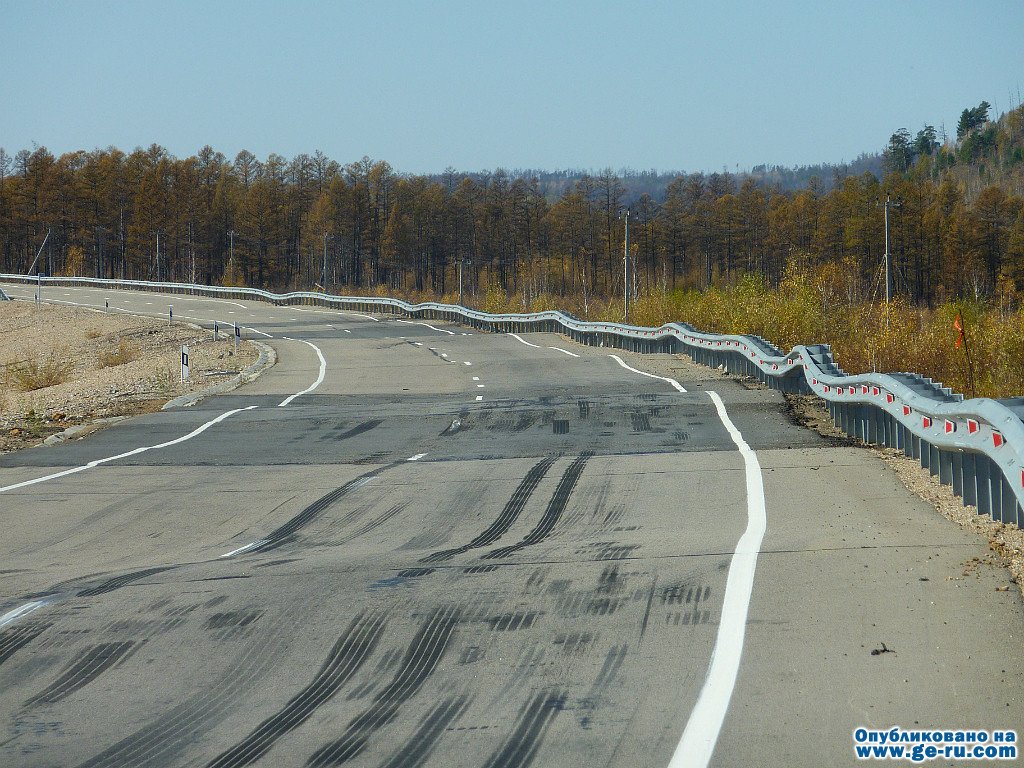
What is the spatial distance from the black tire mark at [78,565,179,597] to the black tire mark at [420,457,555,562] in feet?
7.21

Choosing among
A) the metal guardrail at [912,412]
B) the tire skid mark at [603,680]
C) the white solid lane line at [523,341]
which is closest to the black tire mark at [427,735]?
the tire skid mark at [603,680]

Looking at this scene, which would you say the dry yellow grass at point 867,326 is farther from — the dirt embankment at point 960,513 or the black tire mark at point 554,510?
the black tire mark at point 554,510

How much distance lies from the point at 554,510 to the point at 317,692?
20.3ft

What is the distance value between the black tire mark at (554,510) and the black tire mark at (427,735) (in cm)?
369

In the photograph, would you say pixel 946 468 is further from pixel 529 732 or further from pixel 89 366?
pixel 89 366

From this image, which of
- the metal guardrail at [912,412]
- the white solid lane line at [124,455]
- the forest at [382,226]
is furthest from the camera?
the forest at [382,226]

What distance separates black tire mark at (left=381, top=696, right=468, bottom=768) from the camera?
5.34m

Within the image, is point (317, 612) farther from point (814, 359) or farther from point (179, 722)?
point (814, 359)

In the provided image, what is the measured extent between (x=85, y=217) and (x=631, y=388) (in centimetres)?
13901

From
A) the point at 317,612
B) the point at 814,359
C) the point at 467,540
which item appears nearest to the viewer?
the point at 317,612

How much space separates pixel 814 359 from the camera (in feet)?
66.0

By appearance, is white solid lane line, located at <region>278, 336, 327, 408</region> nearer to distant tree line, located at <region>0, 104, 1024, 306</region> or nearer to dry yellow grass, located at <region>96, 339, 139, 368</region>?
→ dry yellow grass, located at <region>96, 339, 139, 368</region>

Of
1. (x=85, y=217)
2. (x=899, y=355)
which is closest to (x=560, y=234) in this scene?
(x=85, y=217)

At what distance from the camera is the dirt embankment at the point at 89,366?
24844 mm
